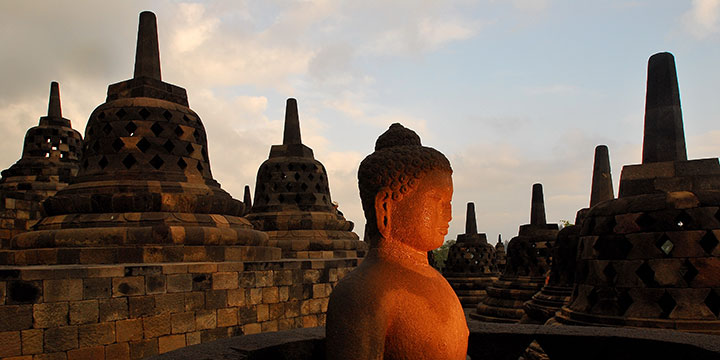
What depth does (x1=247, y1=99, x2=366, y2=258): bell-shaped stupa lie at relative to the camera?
12.5 m

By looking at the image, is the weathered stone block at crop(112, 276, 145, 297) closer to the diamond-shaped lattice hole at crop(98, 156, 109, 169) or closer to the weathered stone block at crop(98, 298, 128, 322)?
the weathered stone block at crop(98, 298, 128, 322)

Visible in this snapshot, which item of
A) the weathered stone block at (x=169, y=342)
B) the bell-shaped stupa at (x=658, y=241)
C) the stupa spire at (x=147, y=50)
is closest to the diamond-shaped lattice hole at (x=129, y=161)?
the stupa spire at (x=147, y=50)

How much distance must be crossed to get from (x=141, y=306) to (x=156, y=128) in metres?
3.01

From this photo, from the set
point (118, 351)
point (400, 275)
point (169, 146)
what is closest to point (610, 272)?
point (400, 275)

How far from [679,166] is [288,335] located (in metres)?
4.30

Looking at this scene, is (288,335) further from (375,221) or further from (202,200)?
(202,200)

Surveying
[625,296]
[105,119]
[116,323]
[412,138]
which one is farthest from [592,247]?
[105,119]

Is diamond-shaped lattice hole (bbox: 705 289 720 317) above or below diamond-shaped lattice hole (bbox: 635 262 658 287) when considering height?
below

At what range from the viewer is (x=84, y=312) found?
5035mm

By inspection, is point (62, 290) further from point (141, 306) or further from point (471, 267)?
point (471, 267)

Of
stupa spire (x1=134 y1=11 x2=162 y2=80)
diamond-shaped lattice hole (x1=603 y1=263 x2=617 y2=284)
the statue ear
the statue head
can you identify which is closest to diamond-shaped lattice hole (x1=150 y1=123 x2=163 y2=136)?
stupa spire (x1=134 y1=11 x2=162 y2=80)

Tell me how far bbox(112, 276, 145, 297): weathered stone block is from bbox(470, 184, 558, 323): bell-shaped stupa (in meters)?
8.53

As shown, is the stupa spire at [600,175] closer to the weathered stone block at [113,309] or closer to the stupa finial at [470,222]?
the weathered stone block at [113,309]

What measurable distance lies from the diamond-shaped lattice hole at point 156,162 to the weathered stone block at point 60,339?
287 cm
